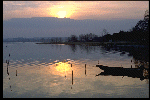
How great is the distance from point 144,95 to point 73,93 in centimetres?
1039

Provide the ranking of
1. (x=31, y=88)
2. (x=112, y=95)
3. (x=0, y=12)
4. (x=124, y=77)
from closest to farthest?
(x=0, y=12)
(x=112, y=95)
(x=31, y=88)
(x=124, y=77)

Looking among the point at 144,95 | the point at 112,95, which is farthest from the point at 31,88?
the point at 144,95

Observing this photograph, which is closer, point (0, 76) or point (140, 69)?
point (0, 76)

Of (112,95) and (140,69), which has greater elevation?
(140,69)

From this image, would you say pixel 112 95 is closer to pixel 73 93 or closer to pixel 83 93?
pixel 83 93

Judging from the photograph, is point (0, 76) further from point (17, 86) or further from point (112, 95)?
point (17, 86)

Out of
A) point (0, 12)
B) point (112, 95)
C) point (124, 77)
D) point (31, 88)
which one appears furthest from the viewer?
point (124, 77)

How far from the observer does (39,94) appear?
80.5 feet

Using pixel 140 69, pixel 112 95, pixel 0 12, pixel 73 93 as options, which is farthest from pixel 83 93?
pixel 0 12

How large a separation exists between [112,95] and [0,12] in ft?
64.0

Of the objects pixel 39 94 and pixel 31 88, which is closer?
pixel 39 94

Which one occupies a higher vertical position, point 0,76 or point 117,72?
point 0,76

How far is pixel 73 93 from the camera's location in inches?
973

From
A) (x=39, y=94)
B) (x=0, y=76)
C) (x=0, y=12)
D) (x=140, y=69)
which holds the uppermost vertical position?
(x=0, y=12)
